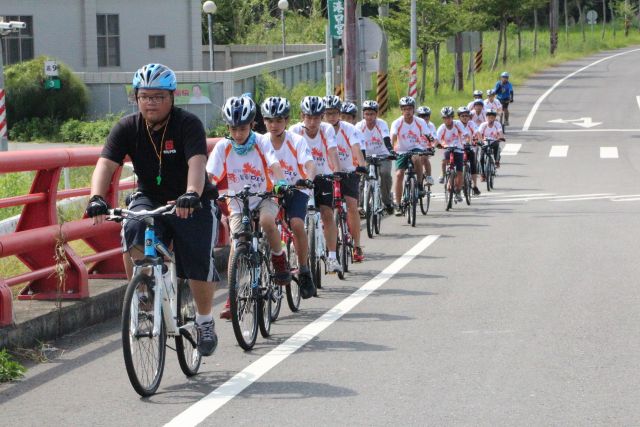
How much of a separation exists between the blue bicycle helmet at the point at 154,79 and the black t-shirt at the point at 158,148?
0.19 metres

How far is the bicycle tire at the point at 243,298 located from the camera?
880 centimetres

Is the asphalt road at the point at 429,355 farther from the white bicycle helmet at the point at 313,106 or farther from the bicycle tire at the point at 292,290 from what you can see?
the white bicycle helmet at the point at 313,106

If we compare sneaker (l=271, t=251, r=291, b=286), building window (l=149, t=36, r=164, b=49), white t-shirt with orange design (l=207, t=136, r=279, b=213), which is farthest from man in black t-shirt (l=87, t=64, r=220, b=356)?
building window (l=149, t=36, r=164, b=49)

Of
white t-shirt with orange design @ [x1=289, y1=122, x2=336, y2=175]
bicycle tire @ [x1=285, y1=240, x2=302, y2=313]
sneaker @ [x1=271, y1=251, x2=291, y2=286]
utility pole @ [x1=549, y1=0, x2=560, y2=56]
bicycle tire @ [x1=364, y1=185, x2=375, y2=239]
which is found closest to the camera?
sneaker @ [x1=271, y1=251, x2=291, y2=286]

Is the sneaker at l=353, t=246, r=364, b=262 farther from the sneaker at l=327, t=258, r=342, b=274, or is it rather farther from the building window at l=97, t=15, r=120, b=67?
the building window at l=97, t=15, r=120, b=67

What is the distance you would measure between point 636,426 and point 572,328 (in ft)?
10.1

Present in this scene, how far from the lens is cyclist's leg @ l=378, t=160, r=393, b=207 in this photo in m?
19.3

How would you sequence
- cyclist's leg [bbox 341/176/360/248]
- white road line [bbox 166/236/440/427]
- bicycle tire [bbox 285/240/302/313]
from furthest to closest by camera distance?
cyclist's leg [bbox 341/176/360/248] → bicycle tire [bbox 285/240/302/313] → white road line [bbox 166/236/440/427]

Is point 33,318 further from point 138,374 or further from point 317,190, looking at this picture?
point 317,190

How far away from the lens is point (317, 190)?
1308 centimetres

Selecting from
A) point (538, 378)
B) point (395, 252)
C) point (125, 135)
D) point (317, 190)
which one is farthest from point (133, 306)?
point (395, 252)

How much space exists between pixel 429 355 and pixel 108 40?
1719 inches

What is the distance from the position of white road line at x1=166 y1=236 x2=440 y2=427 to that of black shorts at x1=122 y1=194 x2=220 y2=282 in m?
0.67

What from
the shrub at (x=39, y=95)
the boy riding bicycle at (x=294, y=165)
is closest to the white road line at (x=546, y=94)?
the shrub at (x=39, y=95)
